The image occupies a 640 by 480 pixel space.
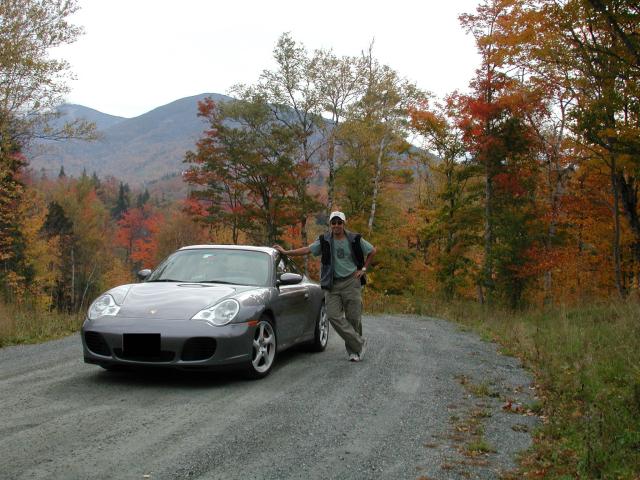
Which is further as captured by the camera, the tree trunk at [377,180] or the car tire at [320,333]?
the tree trunk at [377,180]

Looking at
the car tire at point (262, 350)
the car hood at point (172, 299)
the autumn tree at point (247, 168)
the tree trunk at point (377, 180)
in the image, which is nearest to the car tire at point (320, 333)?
the car tire at point (262, 350)

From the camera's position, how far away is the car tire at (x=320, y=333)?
29.4 ft

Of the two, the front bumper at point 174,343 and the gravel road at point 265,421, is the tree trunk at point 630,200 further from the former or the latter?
the front bumper at point 174,343

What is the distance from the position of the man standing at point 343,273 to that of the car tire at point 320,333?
653 millimetres

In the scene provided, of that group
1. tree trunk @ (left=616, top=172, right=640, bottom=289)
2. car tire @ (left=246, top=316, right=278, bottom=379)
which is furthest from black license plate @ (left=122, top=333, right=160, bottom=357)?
tree trunk @ (left=616, top=172, right=640, bottom=289)

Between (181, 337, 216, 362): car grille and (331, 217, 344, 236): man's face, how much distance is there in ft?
8.48

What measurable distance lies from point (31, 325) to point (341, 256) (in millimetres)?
5718

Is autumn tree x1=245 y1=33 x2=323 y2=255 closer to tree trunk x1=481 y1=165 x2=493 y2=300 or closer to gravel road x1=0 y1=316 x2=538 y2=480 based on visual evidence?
tree trunk x1=481 y1=165 x2=493 y2=300

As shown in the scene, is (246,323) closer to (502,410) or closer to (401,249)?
(502,410)

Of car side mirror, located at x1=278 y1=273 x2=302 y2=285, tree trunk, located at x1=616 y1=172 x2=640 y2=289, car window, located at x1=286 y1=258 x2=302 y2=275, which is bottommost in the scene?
car side mirror, located at x1=278 y1=273 x2=302 y2=285

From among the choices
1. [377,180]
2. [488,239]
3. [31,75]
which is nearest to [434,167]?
[377,180]

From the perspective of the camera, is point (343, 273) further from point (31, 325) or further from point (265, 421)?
point (31, 325)

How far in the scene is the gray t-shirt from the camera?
8273mm

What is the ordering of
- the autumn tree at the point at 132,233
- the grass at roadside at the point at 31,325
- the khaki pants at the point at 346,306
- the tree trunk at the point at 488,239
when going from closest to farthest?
1. the khaki pants at the point at 346,306
2. the grass at roadside at the point at 31,325
3. the tree trunk at the point at 488,239
4. the autumn tree at the point at 132,233
